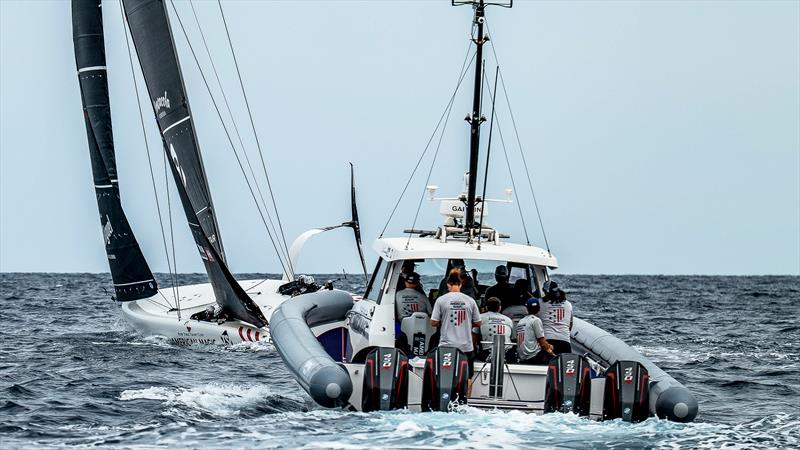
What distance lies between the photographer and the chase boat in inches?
473

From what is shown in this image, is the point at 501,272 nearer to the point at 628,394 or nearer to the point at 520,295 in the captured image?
the point at 520,295

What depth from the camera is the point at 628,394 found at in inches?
474

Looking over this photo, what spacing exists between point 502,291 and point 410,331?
5.76 ft

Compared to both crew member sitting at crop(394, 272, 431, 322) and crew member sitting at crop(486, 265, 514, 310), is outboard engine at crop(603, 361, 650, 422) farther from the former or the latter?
crew member sitting at crop(486, 265, 514, 310)

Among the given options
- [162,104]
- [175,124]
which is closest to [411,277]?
[175,124]

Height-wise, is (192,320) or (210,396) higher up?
(192,320)

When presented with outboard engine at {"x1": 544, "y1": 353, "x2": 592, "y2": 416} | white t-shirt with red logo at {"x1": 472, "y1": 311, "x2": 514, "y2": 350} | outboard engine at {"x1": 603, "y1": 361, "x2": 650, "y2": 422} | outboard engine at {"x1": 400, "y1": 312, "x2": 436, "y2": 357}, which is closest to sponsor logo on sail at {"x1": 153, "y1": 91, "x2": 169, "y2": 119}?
outboard engine at {"x1": 400, "y1": 312, "x2": 436, "y2": 357}

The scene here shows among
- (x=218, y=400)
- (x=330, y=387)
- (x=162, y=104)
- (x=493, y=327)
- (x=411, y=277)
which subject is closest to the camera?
(x=330, y=387)

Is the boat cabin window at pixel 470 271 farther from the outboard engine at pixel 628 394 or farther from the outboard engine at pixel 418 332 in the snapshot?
the outboard engine at pixel 628 394

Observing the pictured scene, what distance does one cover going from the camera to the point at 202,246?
2312 cm

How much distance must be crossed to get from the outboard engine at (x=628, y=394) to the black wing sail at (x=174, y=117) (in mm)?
11835

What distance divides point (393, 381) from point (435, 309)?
1169 mm

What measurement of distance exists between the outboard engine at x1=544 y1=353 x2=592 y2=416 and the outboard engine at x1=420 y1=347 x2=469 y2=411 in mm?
863

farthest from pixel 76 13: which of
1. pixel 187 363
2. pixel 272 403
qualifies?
pixel 272 403
